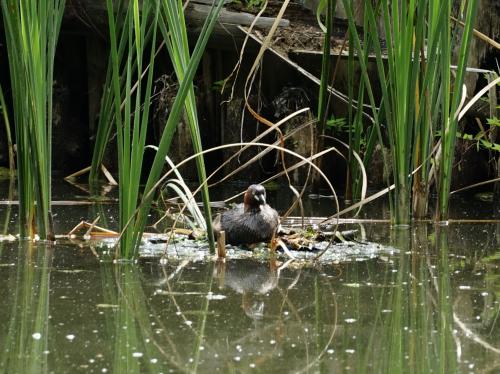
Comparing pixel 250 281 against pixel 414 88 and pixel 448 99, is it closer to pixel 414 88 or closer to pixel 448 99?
pixel 414 88

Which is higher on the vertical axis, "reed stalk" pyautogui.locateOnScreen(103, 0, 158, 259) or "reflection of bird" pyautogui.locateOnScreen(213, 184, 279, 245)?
"reed stalk" pyautogui.locateOnScreen(103, 0, 158, 259)

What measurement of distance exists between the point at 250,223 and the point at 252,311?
1.39m

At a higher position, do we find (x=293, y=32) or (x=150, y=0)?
(x=150, y=0)

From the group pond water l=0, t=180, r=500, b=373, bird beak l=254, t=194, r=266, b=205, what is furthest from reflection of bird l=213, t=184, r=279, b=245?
pond water l=0, t=180, r=500, b=373

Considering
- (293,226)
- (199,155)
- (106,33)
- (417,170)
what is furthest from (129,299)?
(106,33)

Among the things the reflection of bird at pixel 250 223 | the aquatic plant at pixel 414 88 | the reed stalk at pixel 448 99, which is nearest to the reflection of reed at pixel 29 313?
the reflection of bird at pixel 250 223

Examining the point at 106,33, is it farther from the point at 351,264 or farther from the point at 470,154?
the point at 351,264

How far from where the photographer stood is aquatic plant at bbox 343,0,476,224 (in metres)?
4.80

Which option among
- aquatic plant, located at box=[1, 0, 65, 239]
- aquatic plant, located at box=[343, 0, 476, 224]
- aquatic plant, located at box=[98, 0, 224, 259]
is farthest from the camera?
aquatic plant, located at box=[343, 0, 476, 224]

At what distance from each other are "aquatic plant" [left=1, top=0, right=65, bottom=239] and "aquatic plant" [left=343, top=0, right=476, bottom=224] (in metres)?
1.40

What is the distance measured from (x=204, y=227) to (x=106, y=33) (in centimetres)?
368

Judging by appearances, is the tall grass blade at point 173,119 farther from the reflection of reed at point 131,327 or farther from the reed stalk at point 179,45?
the reflection of reed at point 131,327

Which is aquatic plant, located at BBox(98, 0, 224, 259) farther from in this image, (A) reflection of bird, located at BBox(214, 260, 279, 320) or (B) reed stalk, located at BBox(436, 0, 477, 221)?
(B) reed stalk, located at BBox(436, 0, 477, 221)

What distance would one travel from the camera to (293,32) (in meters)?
7.61
